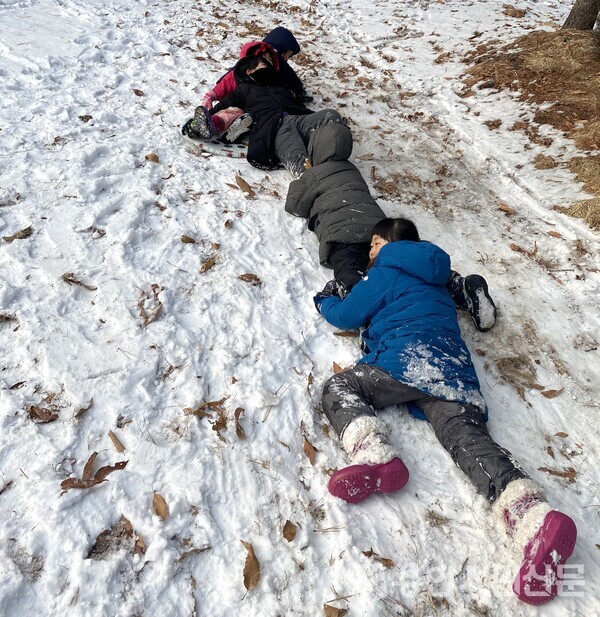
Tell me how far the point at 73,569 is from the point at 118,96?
569 centimetres

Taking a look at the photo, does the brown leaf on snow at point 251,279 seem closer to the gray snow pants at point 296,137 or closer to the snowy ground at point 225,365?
the snowy ground at point 225,365

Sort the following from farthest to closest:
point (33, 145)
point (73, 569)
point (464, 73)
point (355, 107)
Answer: point (464, 73) → point (355, 107) → point (33, 145) → point (73, 569)

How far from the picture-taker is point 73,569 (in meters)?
2.05

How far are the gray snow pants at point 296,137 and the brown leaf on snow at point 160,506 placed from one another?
12.1ft

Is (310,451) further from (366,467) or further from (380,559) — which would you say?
(380,559)

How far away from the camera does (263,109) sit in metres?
5.71

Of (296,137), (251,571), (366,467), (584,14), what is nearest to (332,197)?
(296,137)

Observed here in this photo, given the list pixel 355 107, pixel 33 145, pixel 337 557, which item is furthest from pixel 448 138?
pixel 337 557

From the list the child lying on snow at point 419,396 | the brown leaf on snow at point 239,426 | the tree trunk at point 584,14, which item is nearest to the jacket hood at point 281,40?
the child lying on snow at point 419,396

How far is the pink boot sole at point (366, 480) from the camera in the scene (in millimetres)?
2383

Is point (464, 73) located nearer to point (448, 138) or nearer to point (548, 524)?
point (448, 138)

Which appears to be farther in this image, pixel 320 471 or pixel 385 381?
pixel 385 381

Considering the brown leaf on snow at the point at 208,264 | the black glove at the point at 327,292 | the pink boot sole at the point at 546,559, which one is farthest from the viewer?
the brown leaf on snow at the point at 208,264

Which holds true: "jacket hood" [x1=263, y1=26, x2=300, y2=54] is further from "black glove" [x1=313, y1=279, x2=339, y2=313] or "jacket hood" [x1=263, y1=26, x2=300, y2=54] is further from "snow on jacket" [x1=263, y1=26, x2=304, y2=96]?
"black glove" [x1=313, y1=279, x2=339, y2=313]
